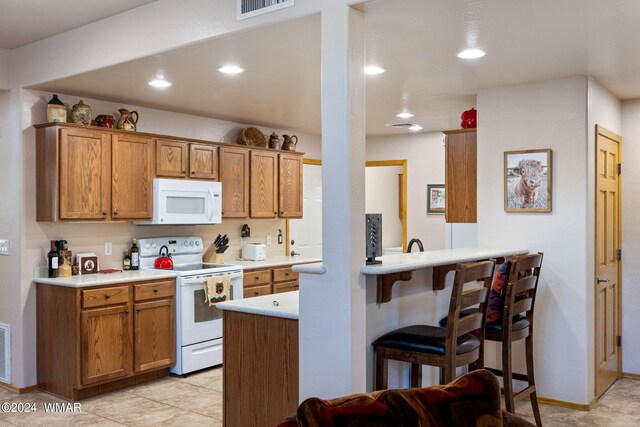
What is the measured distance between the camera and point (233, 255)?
6.36 m

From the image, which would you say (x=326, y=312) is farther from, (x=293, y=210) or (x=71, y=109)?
(x=293, y=210)

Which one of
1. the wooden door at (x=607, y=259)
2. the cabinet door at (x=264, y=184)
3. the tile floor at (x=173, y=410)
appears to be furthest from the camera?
the cabinet door at (x=264, y=184)

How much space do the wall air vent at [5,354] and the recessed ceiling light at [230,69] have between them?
2.69 metres

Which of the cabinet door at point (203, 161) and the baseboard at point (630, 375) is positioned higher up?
the cabinet door at point (203, 161)

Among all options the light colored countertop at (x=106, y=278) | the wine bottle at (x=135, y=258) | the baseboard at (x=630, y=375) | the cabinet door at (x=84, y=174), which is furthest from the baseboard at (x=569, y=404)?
the cabinet door at (x=84, y=174)

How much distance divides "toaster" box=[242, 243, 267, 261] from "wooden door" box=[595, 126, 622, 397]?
329 cm

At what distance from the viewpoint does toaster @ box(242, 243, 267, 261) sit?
20.4ft

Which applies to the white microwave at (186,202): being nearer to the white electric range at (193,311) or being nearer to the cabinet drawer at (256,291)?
the white electric range at (193,311)

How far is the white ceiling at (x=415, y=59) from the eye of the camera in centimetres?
287

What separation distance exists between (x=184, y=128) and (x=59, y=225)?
1580 mm

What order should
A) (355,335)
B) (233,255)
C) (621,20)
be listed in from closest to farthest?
1. (355,335)
2. (621,20)
3. (233,255)

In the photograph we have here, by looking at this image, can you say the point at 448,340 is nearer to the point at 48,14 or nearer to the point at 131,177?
the point at 48,14

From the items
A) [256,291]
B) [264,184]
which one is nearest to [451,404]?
[256,291]

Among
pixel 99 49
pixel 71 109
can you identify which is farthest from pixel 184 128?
pixel 99 49
